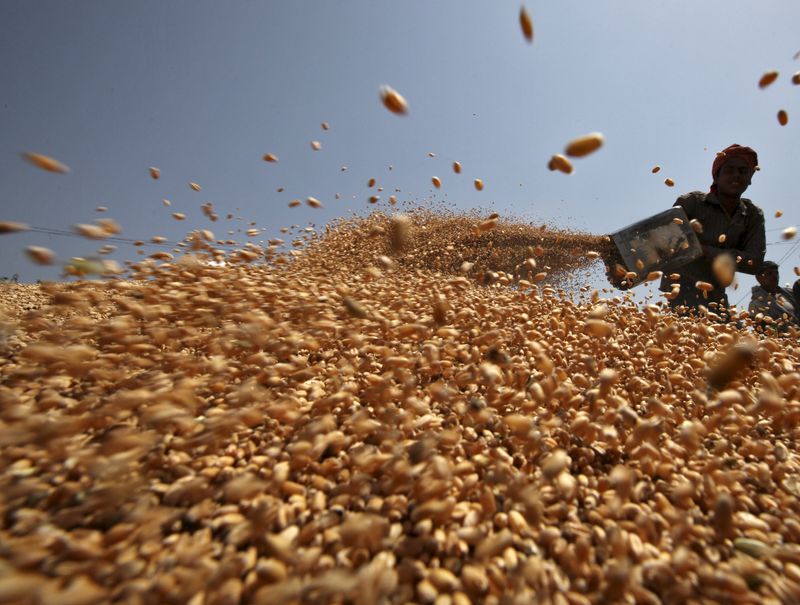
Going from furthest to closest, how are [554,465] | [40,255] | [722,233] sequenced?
[722,233], [40,255], [554,465]

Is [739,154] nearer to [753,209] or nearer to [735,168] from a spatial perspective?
[735,168]

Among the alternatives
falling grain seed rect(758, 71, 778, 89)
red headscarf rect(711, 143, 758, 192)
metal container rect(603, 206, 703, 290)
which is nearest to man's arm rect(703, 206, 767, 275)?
metal container rect(603, 206, 703, 290)

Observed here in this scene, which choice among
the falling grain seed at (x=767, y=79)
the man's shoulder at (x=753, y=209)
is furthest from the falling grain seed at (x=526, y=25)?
the man's shoulder at (x=753, y=209)

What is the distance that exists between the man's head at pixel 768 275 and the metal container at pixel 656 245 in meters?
0.84

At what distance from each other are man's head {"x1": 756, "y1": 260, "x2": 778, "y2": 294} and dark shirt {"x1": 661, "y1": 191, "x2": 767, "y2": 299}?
0.15 m

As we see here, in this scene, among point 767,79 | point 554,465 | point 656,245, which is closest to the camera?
point 554,465

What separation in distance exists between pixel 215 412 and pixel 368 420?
2.19ft

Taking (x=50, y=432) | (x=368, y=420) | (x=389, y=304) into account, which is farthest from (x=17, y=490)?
(x=389, y=304)

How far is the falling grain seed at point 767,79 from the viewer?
2600mm

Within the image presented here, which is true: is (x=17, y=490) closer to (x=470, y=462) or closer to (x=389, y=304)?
(x=470, y=462)

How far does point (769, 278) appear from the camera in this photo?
5.45m

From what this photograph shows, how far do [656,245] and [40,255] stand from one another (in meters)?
6.92

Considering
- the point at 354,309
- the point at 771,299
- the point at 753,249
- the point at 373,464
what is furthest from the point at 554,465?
the point at 771,299

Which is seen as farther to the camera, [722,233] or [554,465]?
[722,233]
